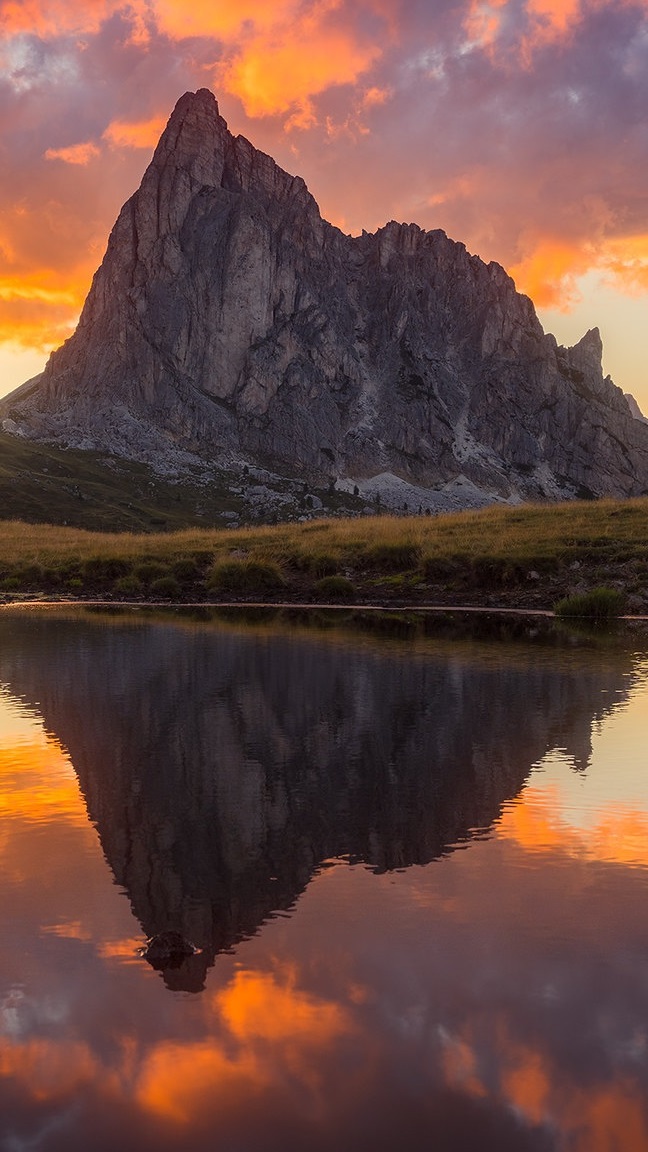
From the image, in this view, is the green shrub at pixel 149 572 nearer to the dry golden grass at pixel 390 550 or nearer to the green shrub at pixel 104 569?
the dry golden grass at pixel 390 550

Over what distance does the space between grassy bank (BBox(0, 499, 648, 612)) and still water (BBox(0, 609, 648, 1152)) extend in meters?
26.0

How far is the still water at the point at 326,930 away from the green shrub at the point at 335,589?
26.8 metres

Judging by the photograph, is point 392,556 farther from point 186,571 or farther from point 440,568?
point 186,571

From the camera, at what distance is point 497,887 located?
8.71m

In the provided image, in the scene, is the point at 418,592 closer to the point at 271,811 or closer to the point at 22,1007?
the point at 271,811

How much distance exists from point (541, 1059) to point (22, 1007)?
11.6 ft

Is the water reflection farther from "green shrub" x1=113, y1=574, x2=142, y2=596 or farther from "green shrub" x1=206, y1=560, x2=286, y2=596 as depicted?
"green shrub" x1=113, y1=574, x2=142, y2=596

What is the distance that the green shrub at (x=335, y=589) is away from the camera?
4412cm

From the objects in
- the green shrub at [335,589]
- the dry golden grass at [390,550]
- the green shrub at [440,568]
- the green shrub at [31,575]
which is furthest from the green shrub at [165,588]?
the green shrub at [440,568]

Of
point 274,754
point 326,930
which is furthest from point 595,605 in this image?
point 326,930

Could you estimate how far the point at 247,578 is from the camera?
46906mm

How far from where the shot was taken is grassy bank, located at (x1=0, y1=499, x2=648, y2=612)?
42.7m

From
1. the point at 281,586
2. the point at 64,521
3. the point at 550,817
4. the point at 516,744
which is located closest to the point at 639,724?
the point at 516,744

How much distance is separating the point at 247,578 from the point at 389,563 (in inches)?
290
